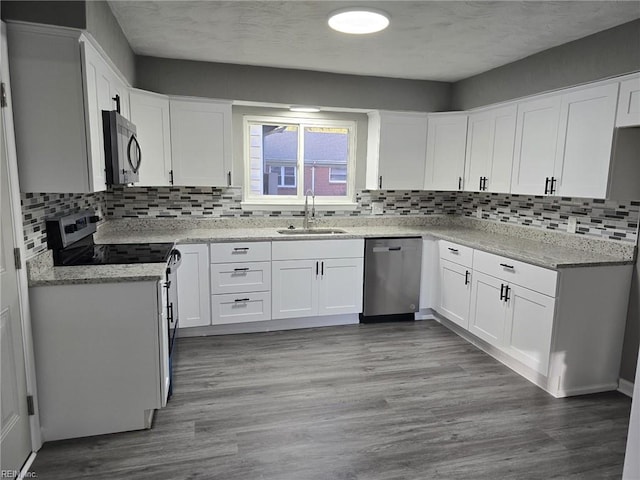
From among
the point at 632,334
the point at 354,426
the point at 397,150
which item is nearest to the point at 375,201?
the point at 397,150

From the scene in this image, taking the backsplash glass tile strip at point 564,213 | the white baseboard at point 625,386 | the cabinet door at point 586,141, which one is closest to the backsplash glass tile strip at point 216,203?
the backsplash glass tile strip at point 564,213

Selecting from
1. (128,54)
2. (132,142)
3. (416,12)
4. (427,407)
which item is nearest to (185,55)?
(128,54)

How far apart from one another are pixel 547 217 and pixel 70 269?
11.4 feet

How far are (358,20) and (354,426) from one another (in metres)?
2.35

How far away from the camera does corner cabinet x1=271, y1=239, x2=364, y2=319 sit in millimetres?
3666

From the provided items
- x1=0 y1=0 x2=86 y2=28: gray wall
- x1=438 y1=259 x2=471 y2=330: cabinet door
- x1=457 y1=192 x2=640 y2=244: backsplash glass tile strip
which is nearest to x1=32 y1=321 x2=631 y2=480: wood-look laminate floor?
x1=438 y1=259 x2=471 y2=330: cabinet door

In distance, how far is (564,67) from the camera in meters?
3.00

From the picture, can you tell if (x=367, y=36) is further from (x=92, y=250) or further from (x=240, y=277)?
(x=92, y=250)

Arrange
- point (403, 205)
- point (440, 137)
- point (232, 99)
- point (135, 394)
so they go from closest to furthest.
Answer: point (135, 394), point (232, 99), point (440, 137), point (403, 205)

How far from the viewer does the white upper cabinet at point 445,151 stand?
13.3ft

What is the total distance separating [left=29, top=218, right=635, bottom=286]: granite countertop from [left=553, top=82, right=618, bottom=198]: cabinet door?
440mm

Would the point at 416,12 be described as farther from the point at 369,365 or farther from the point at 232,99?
the point at 369,365

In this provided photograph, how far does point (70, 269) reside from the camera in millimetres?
2244

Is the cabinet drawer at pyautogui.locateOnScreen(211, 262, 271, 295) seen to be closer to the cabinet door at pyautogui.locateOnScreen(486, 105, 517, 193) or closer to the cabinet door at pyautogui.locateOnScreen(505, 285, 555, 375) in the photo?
the cabinet door at pyautogui.locateOnScreen(505, 285, 555, 375)
